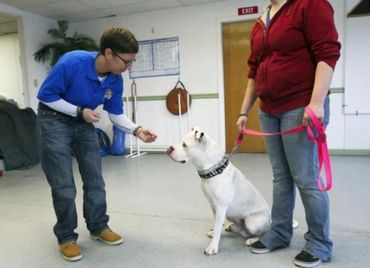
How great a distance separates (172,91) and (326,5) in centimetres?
368

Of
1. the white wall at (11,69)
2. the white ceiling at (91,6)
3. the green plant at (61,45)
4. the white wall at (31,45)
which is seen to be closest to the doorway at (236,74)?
the white ceiling at (91,6)

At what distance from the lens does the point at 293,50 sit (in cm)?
148

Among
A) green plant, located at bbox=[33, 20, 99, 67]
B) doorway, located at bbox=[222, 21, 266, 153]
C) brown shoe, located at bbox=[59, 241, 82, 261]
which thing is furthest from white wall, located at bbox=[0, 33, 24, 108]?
brown shoe, located at bbox=[59, 241, 82, 261]

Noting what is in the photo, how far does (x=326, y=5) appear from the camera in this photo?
55.2 inches

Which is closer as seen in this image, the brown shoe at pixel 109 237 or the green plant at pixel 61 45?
the brown shoe at pixel 109 237

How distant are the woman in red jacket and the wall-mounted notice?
3.35m

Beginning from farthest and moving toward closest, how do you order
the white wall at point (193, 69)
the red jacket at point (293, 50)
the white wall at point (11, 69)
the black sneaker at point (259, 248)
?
the white wall at point (11, 69)
the white wall at point (193, 69)
the black sneaker at point (259, 248)
the red jacket at point (293, 50)

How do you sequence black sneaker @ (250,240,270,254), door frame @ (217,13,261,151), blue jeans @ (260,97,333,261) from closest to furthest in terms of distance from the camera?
1. blue jeans @ (260,97,333,261)
2. black sneaker @ (250,240,270,254)
3. door frame @ (217,13,261,151)

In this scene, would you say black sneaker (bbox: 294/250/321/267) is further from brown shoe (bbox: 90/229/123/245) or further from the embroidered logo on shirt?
the embroidered logo on shirt

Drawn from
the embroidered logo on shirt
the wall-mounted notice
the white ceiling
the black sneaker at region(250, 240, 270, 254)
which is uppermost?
the white ceiling

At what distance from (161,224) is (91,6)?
11.9 feet

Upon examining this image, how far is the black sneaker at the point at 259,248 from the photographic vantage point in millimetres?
1760

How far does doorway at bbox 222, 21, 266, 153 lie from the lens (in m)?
4.66

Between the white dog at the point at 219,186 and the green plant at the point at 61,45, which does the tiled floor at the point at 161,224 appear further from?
the green plant at the point at 61,45
